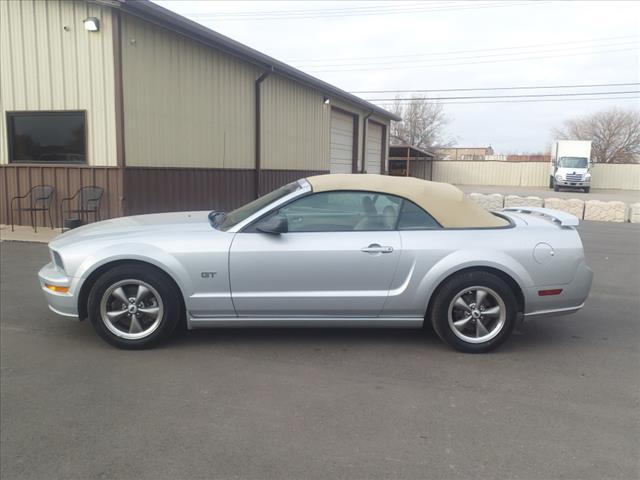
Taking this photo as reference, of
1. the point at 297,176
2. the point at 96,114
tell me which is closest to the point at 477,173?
Answer: the point at 297,176

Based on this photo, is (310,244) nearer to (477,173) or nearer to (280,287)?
(280,287)

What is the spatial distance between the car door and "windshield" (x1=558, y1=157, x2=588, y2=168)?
36996 millimetres

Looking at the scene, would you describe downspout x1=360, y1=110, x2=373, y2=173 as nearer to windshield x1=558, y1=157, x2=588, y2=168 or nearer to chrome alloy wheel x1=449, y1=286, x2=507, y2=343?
windshield x1=558, y1=157, x2=588, y2=168

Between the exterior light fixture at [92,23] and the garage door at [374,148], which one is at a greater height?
the exterior light fixture at [92,23]

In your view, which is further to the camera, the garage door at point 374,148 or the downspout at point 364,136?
the garage door at point 374,148

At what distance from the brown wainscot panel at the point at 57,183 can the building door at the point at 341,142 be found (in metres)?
12.2

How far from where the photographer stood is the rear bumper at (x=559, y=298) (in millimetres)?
4461

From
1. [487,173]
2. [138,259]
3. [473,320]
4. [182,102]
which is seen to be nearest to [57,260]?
[138,259]

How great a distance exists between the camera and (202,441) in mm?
3033

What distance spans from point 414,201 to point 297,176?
46.5ft

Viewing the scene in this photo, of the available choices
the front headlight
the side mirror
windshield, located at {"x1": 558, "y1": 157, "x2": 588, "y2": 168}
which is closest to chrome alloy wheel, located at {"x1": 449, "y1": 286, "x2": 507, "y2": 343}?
the side mirror

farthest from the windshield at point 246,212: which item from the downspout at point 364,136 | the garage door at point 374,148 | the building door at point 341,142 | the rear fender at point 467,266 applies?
the garage door at point 374,148

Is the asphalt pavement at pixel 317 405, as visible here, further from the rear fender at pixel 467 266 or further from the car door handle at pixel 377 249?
the car door handle at pixel 377 249

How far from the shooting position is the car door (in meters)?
4.34
